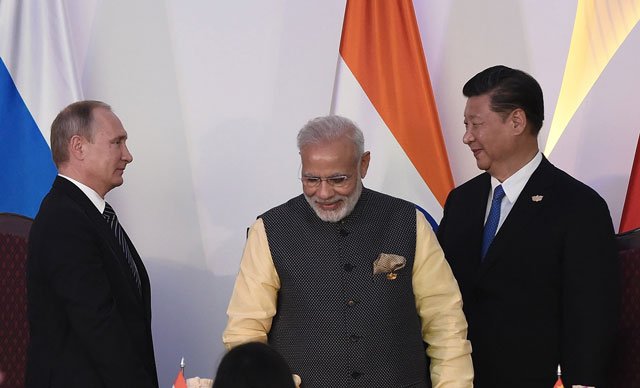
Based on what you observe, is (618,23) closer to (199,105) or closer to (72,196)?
(199,105)

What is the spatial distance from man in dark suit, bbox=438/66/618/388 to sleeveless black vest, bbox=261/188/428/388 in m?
0.50

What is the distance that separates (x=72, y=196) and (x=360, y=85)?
177cm

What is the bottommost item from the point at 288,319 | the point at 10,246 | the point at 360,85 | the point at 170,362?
the point at 170,362

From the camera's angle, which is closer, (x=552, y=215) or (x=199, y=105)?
(x=552, y=215)

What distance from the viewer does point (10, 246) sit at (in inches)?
150

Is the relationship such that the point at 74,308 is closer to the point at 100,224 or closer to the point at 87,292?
the point at 87,292

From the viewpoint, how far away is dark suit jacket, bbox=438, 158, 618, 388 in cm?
320

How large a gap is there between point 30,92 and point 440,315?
217 centimetres

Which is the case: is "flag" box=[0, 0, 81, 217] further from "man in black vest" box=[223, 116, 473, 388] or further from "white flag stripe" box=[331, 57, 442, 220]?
"man in black vest" box=[223, 116, 473, 388]

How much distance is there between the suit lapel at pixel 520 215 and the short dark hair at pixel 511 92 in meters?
0.22

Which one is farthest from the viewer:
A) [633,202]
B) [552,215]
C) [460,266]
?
[633,202]

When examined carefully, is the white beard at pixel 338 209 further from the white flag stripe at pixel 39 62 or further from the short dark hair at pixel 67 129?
the white flag stripe at pixel 39 62

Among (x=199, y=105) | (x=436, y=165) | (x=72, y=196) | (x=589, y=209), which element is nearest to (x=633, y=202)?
(x=436, y=165)

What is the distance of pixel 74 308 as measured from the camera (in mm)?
2920
